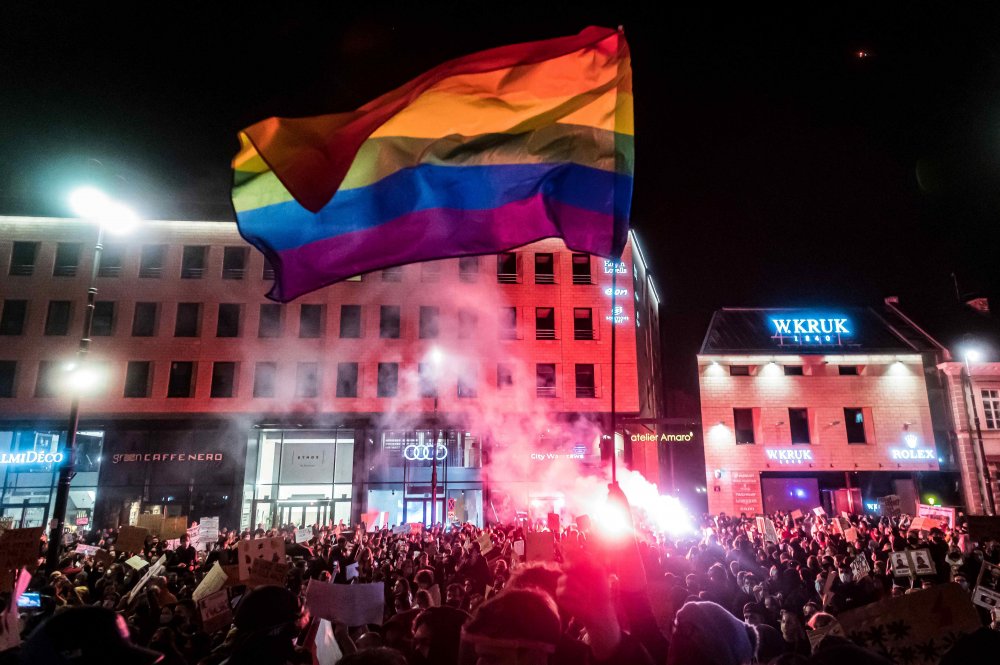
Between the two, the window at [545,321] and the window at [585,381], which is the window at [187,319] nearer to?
the window at [545,321]

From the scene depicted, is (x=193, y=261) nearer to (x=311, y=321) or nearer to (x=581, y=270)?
(x=311, y=321)

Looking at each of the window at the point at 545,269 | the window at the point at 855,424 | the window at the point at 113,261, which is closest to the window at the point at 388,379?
the window at the point at 545,269

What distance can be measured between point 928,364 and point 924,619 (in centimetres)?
4082

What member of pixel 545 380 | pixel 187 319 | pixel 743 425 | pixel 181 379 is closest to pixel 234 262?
pixel 187 319

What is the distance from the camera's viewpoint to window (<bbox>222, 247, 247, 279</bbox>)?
117ft

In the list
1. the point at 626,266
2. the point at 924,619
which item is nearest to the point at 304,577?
the point at 924,619

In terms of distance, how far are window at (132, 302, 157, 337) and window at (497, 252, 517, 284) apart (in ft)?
63.4

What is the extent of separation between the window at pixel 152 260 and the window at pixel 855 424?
133 ft

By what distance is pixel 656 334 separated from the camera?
2093 inches

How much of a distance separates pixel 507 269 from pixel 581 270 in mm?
4363

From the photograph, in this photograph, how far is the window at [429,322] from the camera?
3559cm

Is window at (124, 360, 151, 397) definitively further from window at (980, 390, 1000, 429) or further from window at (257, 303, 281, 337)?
window at (980, 390, 1000, 429)

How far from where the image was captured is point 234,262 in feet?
117

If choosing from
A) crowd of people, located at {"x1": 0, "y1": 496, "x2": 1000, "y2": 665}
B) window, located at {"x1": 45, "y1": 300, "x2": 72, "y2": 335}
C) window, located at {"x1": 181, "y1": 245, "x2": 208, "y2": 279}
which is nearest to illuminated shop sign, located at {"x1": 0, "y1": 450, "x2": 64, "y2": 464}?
window, located at {"x1": 45, "y1": 300, "x2": 72, "y2": 335}
